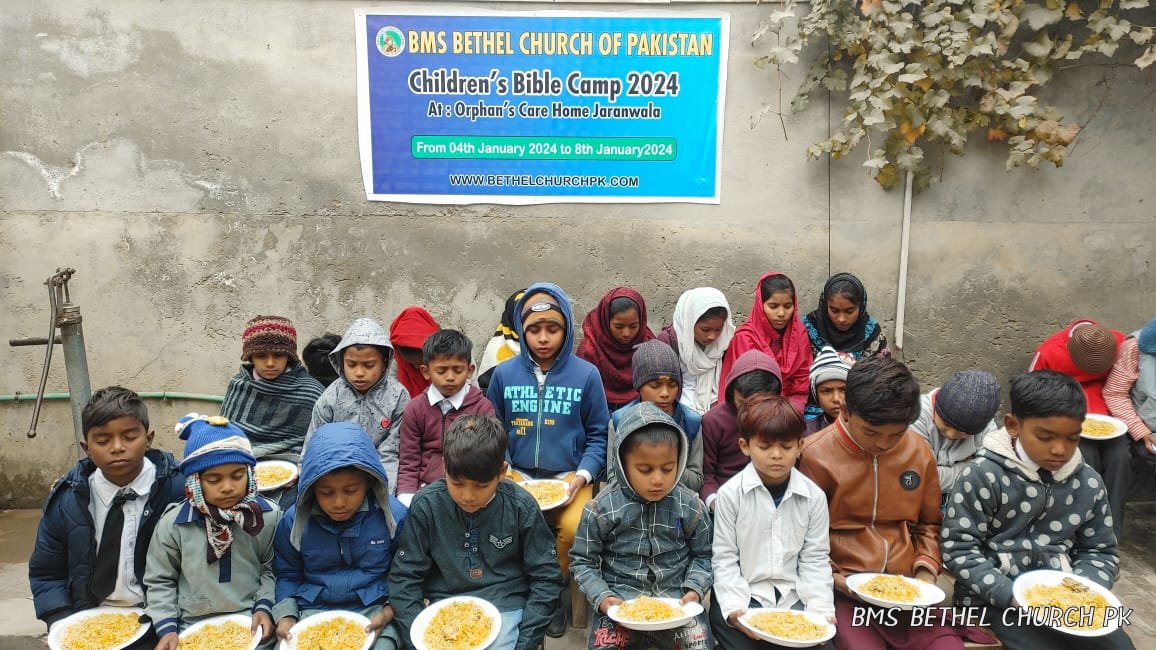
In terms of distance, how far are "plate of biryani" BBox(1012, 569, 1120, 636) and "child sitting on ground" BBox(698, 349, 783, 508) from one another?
1.18 meters

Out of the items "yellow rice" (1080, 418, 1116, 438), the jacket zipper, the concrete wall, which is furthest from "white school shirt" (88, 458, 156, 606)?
"yellow rice" (1080, 418, 1116, 438)

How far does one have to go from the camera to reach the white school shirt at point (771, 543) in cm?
272

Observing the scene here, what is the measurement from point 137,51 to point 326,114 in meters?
1.18

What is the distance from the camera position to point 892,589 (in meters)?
2.65

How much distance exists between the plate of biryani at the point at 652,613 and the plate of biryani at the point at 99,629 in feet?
5.57

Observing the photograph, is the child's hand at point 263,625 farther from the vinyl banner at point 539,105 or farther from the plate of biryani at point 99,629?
the vinyl banner at point 539,105

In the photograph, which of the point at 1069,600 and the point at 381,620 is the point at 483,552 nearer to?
the point at 381,620

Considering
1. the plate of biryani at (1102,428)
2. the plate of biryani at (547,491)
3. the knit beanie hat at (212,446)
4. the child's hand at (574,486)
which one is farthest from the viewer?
the plate of biryani at (1102,428)

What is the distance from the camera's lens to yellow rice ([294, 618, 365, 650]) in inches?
97.0

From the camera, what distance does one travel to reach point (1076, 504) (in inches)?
109

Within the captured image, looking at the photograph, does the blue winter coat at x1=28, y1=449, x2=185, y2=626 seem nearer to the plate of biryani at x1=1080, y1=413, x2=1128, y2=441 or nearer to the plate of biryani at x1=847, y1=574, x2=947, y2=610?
the plate of biryani at x1=847, y1=574, x2=947, y2=610

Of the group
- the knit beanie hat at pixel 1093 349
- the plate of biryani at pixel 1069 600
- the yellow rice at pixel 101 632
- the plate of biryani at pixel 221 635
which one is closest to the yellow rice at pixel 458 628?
the plate of biryani at pixel 221 635

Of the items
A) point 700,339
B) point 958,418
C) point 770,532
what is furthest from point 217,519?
point 958,418

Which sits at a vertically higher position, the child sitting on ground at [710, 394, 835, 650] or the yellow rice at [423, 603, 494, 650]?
the child sitting on ground at [710, 394, 835, 650]
